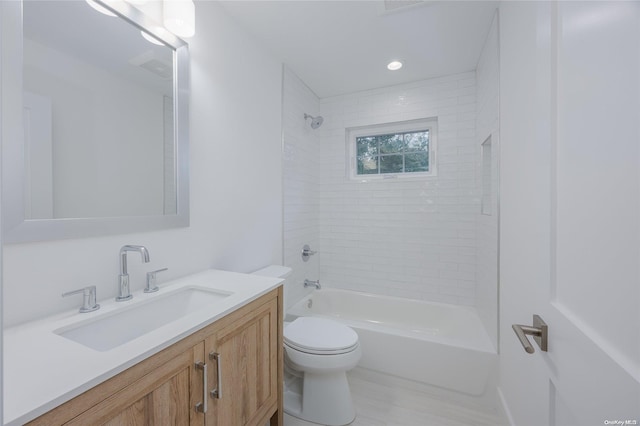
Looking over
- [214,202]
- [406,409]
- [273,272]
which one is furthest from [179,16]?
[406,409]

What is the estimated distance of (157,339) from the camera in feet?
2.98

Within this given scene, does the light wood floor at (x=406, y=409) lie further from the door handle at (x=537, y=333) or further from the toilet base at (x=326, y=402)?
the door handle at (x=537, y=333)

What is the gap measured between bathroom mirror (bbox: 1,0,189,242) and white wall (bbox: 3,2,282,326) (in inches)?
3.1

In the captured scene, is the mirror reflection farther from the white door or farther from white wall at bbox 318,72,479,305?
white wall at bbox 318,72,479,305

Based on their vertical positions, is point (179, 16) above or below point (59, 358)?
above

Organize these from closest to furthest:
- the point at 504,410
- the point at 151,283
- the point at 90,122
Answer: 1. the point at 90,122
2. the point at 151,283
3. the point at 504,410

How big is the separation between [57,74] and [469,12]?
2.10m

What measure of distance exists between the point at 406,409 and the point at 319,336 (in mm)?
698

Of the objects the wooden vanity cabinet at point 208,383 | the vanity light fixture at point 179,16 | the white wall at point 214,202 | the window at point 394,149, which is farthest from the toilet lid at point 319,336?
the vanity light fixture at point 179,16

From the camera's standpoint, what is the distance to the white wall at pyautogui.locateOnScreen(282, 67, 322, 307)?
2541mm

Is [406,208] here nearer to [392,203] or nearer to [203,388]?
[392,203]

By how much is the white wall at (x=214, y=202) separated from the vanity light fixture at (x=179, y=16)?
0.56ft

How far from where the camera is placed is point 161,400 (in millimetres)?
900

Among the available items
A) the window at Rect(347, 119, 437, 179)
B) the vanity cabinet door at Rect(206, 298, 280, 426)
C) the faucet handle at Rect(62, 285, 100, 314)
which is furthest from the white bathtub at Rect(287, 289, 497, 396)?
the faucet handle at Rect(62, 285, 100, 314)
